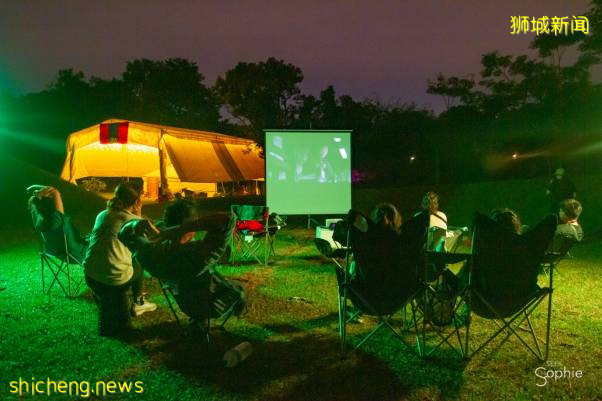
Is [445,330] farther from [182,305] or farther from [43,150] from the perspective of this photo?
[43,150]

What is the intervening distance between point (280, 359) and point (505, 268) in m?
1.54

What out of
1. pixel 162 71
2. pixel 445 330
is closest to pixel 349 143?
pixel 445 330

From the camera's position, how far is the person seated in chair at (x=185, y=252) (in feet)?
9.61

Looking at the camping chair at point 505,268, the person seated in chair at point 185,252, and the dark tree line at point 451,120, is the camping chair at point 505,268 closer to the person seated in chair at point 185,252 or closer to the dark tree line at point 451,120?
the person seated in chair at point 185,252

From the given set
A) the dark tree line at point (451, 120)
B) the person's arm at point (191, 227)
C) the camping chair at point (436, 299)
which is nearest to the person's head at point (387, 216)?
the camping chair at point (436, 299)

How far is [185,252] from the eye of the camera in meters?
2.98

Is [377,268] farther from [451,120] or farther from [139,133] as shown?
[451,120]

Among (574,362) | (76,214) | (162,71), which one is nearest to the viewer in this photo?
(574,362)

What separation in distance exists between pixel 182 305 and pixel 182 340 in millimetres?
324

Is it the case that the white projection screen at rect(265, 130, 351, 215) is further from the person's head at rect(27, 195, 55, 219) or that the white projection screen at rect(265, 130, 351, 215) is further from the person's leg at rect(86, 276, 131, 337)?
the person's leg at rect(86, 276, 131, 337)

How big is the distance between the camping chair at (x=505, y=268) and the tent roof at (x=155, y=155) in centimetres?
1305

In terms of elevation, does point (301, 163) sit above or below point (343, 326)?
above

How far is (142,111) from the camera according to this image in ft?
92.7

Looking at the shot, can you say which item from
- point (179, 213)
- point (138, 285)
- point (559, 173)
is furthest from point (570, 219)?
point (138, 285)
